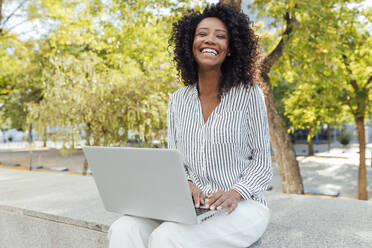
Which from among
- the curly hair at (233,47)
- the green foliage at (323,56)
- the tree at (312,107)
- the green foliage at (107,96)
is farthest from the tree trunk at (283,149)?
the curly hair at (233,47)

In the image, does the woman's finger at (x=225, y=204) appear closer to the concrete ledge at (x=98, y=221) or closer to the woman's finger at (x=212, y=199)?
the woman's finger at (x=212, y=199)

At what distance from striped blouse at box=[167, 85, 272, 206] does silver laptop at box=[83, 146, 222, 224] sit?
35 centimetres

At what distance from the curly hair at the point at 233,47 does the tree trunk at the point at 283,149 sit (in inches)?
155

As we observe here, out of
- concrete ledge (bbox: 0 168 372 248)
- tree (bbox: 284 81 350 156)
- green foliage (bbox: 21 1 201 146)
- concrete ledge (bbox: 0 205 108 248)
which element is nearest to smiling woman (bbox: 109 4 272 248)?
concrete ledge (bbox: 0 168 372 248)

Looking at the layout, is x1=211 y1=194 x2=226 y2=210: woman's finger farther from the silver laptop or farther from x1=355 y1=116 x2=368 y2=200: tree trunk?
x1=355 y1=116 x2=368 y2=200: tree trunk

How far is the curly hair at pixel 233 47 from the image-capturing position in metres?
2.11

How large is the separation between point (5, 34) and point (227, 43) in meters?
12.6

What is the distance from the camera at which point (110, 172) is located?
5.46ft

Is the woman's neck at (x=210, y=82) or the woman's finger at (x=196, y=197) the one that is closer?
the woman's finger at (x=196, y=197)

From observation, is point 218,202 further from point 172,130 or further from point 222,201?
point 172,130

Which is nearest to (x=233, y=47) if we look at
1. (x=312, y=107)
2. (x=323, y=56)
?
(x=323, y=56)

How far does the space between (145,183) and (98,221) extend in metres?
1.37

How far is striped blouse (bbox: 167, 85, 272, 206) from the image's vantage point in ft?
6.35

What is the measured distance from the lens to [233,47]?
2.17 metres
